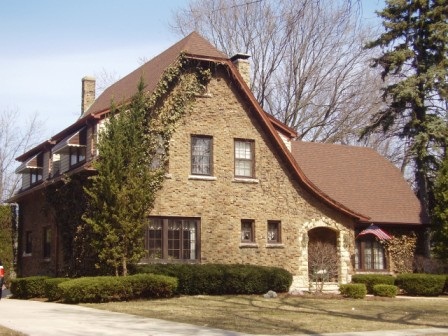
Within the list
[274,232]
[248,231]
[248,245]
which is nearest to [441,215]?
[274,232]

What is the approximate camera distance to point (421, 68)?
32750 mm

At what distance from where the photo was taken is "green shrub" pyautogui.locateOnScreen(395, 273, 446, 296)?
2670cm

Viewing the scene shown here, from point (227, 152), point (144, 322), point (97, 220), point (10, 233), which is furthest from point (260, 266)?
point (10, 233)

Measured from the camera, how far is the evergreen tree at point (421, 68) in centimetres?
3192

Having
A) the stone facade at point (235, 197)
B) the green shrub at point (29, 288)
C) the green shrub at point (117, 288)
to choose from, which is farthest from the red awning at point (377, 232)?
the green shrub at point (29, 288)

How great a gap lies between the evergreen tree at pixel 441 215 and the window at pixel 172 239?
11183mm

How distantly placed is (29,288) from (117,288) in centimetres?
501

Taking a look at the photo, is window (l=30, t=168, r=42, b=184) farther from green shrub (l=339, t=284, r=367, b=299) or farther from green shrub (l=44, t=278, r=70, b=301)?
green shrub (l=339, t=284, r=367, b=299)

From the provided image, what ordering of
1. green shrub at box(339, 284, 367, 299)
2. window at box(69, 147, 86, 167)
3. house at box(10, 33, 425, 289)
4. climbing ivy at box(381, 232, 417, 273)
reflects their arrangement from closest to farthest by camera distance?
green shrub at box(339, 284, 367, 299) < house at box(10, 33, 425, 289) < window at box(69, 147, 86, 167) < climbing ivy at box(381, 232, 417, 273)

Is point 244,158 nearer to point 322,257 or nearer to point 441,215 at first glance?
point 322,257

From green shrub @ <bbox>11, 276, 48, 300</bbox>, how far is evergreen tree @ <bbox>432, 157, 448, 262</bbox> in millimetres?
16629

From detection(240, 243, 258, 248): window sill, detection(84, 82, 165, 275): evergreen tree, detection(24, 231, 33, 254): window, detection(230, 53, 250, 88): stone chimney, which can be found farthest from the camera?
detection(24, 231, 33, 254): window

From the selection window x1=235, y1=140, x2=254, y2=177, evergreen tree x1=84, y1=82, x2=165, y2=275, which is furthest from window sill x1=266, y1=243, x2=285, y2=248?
evergreen tree x1=84, y1=82, x2=165, y2=275

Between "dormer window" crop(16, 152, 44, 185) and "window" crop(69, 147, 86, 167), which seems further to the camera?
"dormer window" crop(16, 152, 44, 185)
